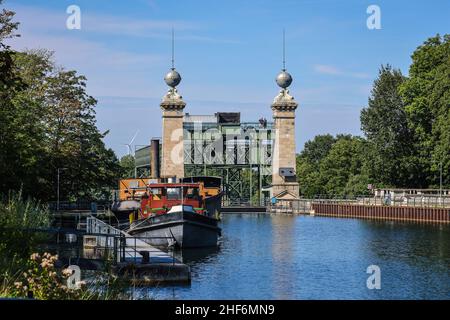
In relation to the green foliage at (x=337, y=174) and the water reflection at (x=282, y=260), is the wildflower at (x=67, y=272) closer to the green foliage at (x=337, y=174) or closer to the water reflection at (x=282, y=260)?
the water reflection at (x=282, y=260)

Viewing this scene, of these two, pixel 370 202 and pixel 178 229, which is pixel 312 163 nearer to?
pixel 370 202

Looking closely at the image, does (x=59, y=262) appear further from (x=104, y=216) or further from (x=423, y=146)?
(x=423, y=146)

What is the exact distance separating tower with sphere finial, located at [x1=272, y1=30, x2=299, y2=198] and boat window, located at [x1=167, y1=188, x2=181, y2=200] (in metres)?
67.0

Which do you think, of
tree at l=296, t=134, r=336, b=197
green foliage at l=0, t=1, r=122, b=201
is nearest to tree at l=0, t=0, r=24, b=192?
green foliage at l=0, t=1, r=122, b=201

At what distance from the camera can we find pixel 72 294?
17.2m

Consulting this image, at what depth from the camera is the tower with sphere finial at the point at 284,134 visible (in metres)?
122

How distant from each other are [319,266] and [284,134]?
84964mm

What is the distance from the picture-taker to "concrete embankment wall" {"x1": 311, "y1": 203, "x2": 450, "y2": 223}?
77.7m

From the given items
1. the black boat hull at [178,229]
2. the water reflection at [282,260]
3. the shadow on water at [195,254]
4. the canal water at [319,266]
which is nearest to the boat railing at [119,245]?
the black boat hull at [178,229]

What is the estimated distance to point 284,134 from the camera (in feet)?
409

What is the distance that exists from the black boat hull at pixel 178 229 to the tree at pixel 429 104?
40128 mm

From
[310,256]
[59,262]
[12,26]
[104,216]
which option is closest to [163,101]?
[104,216]

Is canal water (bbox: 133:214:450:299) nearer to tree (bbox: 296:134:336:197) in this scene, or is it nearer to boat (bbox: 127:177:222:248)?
boat (bbox: 127:177:222:248)
